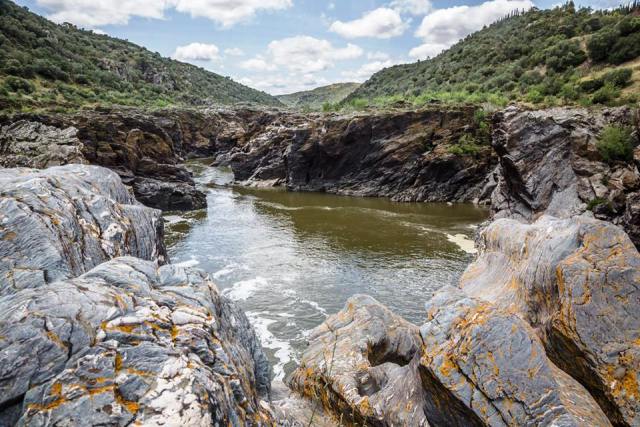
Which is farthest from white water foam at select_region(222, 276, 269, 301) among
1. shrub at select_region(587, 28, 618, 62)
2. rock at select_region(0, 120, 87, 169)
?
shrub at select_region(587, 28, 618, 62)

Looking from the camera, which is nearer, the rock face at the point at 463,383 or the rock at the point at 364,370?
the rock face at the point at 463,383

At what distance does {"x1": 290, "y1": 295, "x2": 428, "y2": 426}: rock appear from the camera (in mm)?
8016

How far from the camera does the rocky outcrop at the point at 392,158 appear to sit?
1745 inches

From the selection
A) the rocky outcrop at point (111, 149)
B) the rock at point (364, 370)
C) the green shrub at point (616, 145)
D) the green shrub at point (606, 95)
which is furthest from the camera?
the green shrub at point (606, 95)

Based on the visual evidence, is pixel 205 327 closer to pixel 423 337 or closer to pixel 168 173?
pixel 423 337

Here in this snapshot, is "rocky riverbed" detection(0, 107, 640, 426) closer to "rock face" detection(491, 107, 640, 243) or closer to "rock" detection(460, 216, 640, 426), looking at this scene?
"rock" detection(460, 216, 640, 426)

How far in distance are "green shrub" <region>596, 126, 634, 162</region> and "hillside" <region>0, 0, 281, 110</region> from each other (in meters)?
53.1

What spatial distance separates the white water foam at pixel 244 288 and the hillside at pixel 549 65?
3190 cm

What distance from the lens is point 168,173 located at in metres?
40.8

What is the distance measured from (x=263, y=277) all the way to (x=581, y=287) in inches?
660

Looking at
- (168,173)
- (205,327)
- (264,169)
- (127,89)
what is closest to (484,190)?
(264,169)

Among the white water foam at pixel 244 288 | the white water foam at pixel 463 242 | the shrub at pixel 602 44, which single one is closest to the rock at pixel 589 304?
the white water foam at pixel 244 288

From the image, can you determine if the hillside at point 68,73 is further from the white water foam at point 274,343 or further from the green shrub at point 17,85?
the white water foam at point 274,343

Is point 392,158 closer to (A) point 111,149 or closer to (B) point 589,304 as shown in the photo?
(A) point 111,149
